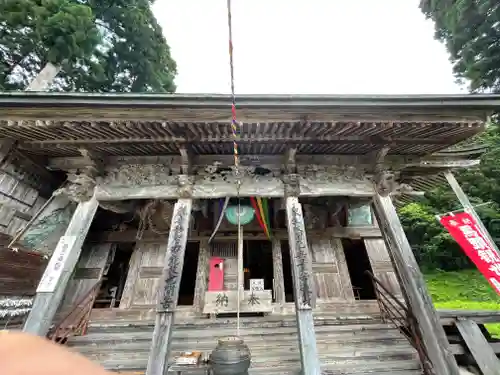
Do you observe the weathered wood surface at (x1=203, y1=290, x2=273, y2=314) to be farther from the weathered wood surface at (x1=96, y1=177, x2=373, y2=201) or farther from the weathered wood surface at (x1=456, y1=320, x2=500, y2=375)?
the weathered wood surface at (x1=456, y1=320, x2=500, y2=375)

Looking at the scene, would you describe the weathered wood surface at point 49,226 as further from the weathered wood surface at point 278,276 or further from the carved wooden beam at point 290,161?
the weathered wood surface at point 278,276

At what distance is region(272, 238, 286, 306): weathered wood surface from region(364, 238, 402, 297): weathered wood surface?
2.89m

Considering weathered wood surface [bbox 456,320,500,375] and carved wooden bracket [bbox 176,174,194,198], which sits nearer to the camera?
weathered wood surface [bbox 456,320,500,375]

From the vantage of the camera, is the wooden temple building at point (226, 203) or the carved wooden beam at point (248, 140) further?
the carved wooden beam at point (248, 140)

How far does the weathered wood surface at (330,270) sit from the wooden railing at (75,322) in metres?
6.17

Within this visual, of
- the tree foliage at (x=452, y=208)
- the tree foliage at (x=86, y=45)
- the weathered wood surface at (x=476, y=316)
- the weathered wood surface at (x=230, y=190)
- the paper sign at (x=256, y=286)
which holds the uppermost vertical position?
the tree foliage at (x=86, y=45)

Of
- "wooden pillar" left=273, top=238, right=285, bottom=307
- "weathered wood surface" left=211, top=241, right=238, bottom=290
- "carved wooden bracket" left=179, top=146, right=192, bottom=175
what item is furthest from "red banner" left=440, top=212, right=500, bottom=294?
"carved wooden bracket" left=179, top=146, right=192, bottom=175

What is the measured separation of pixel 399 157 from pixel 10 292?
945 cm

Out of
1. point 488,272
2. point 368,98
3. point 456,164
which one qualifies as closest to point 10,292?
point 368,98

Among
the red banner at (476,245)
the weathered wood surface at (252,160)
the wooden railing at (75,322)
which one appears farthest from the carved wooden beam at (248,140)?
the wooden railing at (75,322)

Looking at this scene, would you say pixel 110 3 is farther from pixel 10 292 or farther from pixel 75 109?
pixel 10 292

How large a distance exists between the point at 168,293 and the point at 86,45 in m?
10.4

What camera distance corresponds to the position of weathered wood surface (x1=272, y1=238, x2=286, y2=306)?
730 centimetres

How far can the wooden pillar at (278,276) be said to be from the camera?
7.30m
